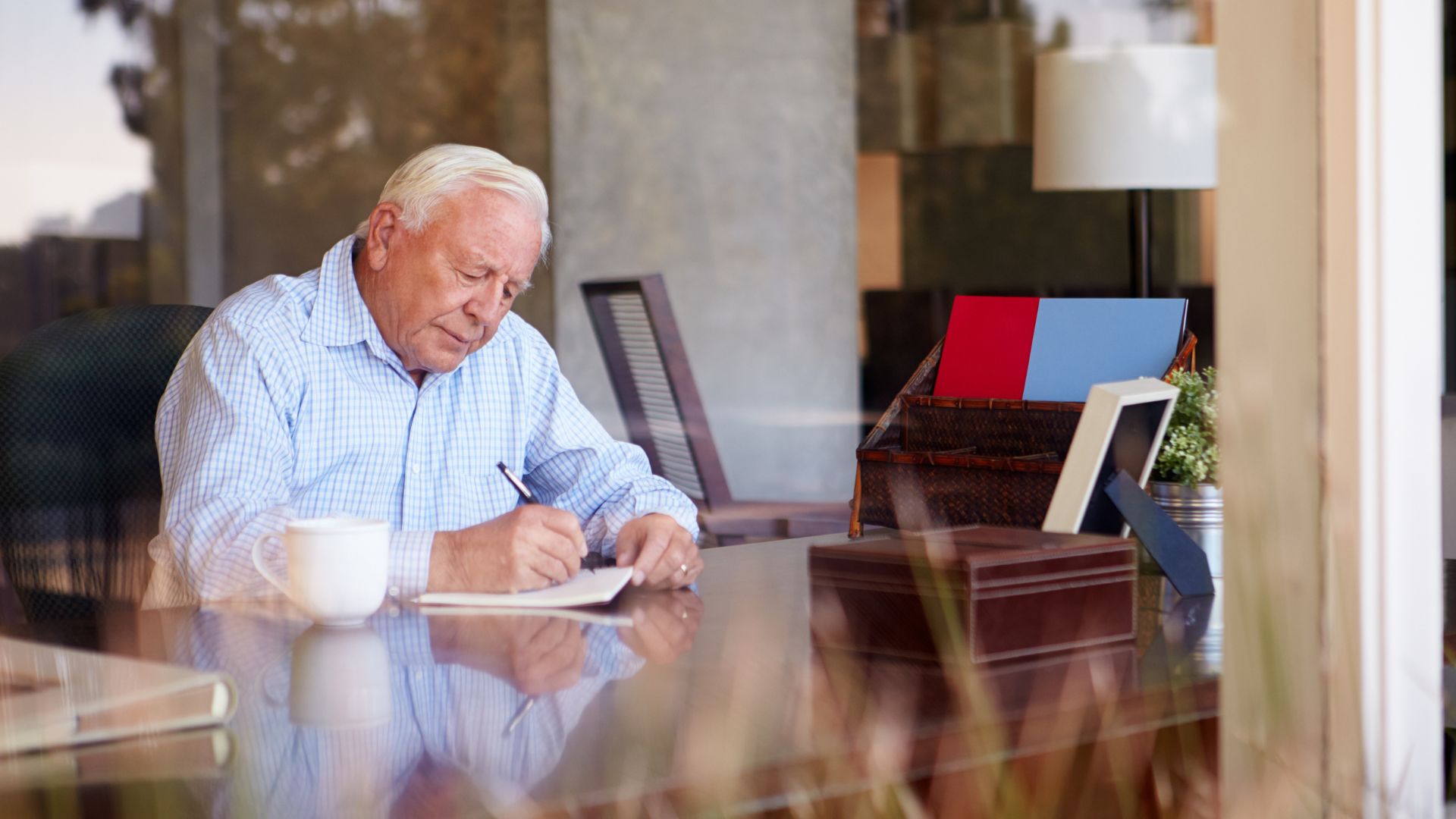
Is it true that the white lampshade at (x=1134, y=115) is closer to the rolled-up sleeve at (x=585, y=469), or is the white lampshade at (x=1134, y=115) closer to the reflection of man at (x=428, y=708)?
the rolled-up sleeve at (x=585, y=469)

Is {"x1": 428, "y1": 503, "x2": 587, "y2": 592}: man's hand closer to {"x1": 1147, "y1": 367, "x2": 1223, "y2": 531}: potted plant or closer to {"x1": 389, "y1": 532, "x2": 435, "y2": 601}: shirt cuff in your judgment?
{"x1": 389, "y1": 532, "x2": 435, "y2": 601}: shirt cuff

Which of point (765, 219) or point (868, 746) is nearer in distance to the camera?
point (868, 746)

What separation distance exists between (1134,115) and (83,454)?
8.63 feet

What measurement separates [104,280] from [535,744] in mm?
5160

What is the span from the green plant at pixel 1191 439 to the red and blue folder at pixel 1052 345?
0.05m

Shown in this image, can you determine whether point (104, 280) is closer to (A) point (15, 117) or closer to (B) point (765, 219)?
(A) point (15, 117)

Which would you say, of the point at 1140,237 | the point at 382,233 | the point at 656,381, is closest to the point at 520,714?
the point at 382,233

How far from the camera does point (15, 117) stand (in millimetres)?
5227

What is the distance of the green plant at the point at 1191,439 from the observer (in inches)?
64.1

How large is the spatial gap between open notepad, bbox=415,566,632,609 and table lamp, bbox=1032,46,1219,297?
8.28 ft

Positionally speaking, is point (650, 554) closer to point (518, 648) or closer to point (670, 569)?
point (670, 569)

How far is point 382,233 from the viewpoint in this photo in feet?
6.44

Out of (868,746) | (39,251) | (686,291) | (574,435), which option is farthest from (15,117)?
(868,746)

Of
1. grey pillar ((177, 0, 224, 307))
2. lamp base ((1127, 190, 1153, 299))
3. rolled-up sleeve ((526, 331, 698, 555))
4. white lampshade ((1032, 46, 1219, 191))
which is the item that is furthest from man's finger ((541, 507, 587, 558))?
grey pillar ((177, 0, 224, 307))
